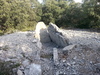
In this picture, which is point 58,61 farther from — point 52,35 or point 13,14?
point 13,14

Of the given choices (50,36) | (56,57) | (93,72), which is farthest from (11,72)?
(50,36)

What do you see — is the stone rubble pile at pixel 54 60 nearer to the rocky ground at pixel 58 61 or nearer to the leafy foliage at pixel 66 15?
the rocky ground at pixel 58 61

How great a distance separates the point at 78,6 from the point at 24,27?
6997mm

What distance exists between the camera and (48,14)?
1257cm

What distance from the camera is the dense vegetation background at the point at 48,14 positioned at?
9.53 meters

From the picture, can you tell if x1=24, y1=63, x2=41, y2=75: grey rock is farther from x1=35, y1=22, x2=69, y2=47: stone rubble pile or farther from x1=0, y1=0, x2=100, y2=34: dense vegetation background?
x1=0, y1=0, x2=100, y2=34: dense vegetation background

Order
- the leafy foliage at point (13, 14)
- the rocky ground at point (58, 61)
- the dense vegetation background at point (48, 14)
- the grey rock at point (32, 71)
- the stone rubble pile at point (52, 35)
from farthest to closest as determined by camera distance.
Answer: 1. the dense vegetation background at point (48, 14)
2. the leafy foliage at point (13, 14)
3. the stone rubble pile at point (52, 35)
4. the rocky ground at point (58, 61)
5. the grey rock at point (32, 71)

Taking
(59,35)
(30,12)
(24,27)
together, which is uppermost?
(30,12)

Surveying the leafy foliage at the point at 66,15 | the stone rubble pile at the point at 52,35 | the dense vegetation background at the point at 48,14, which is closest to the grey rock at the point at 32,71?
the stone rubble pile at the point at 52,35

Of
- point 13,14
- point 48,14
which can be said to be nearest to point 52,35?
point 13,14

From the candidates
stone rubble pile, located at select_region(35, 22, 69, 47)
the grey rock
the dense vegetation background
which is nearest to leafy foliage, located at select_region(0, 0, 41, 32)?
the dense vegetation background

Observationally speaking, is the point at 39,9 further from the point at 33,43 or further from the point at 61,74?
the point at 61,74

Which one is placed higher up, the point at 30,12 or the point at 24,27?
the point at 30,12

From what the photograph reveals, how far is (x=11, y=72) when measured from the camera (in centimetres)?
314
